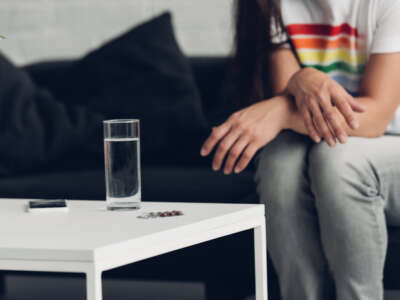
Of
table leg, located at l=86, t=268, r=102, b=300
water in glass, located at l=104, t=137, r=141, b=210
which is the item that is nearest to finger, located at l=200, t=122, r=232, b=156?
water in glass, located at l=104, t=137, r=141, b=210

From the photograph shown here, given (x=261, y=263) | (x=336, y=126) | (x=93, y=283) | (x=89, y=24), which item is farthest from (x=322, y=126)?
(x=89, y=24)

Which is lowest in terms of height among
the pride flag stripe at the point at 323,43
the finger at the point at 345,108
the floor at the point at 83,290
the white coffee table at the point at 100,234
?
the floor at the point at 83,290

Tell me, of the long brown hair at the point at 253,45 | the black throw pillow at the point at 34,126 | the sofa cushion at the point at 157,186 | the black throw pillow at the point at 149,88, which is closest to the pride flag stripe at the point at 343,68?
the long brown hair at the point at 253,45

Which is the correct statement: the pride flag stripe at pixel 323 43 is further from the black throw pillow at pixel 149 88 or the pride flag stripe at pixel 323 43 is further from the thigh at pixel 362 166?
the black throw pillow at pixel 149 88

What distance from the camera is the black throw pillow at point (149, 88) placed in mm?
2213

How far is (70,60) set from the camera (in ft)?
8.64

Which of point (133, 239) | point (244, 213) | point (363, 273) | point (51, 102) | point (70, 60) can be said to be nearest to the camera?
point (133, 239)

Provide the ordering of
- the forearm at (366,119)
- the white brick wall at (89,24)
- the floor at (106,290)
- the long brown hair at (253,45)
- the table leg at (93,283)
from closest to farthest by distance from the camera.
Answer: the table leg at (93,283) → the forearm at (366,119) → the long brown hair at (253,45) → the floor at (106,290) → the white brick wall at (89,24)

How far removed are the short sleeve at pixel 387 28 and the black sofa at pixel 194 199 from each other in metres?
0.41

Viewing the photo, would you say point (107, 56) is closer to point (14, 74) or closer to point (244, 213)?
point (14, 74)

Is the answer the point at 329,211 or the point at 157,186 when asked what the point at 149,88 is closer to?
the point at 157,186

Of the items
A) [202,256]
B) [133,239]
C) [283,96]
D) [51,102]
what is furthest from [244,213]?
[51,102]

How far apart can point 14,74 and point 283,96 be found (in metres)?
1.04

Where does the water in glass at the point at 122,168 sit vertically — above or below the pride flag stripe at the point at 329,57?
below
